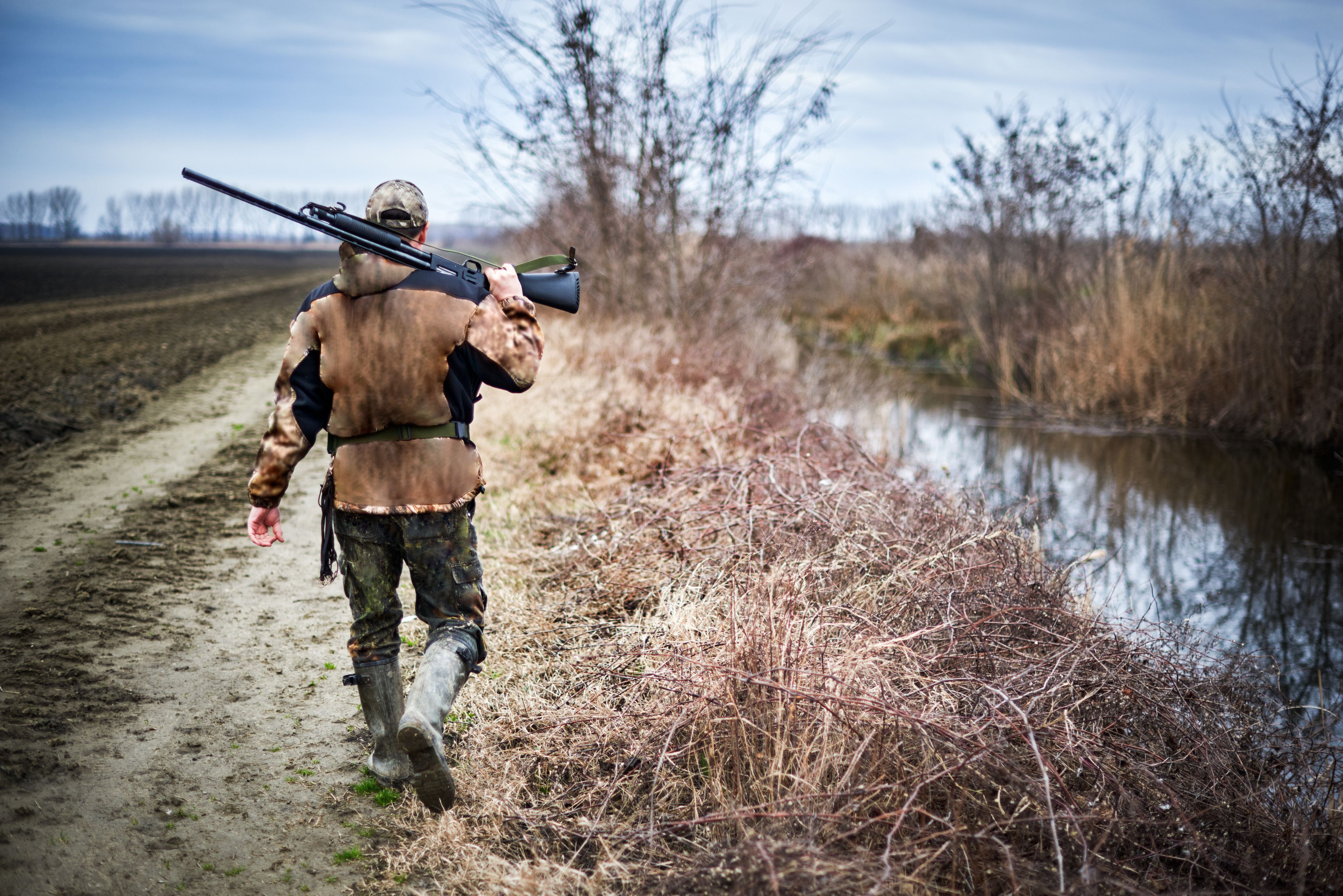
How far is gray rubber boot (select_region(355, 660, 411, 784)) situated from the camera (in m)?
3.07

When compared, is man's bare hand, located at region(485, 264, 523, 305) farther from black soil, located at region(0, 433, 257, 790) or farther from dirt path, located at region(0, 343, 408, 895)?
black soil, located at region(0, 433, 257, 790)

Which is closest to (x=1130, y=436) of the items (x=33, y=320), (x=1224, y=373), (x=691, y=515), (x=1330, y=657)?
(x=1224, y=373)

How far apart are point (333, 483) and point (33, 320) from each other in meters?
16.5

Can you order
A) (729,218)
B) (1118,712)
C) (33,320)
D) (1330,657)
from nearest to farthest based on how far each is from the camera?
(1118,712), (1330,657), (729,218), (33,320)

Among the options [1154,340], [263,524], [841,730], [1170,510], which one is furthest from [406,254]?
[1154,340]

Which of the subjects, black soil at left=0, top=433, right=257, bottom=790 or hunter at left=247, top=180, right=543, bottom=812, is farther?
black soil at left=0, top=433, right=257, bottom=790

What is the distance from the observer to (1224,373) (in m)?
11.6

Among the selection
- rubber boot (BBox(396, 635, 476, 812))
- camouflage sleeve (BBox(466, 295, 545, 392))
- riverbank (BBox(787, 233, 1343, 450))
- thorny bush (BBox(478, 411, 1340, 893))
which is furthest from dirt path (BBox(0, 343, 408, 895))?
riverbank (BBox(787, 233, 1343, 450))

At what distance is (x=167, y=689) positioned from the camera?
363 cm

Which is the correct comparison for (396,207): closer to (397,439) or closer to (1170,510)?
(397,439)

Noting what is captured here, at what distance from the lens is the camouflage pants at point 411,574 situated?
298cm

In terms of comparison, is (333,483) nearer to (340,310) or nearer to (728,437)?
(340,310)

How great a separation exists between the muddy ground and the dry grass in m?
0.45

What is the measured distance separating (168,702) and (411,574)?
1359mm
